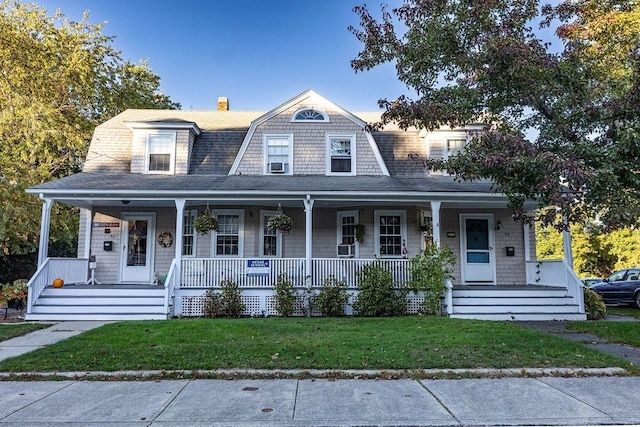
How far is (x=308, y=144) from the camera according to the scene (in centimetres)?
1356

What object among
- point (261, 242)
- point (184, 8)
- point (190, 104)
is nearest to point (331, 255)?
point (261, 242)

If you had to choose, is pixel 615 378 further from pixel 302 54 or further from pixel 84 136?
pixel 84 136

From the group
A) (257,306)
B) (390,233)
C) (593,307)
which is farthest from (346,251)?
(593,307)

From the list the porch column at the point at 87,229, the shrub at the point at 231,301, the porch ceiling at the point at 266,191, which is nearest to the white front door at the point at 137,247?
the porch ceiling at the point at 266,191

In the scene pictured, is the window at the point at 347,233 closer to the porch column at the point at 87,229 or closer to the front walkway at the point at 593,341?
the front walkway at the point at 593,341

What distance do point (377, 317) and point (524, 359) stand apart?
4724 millimetres

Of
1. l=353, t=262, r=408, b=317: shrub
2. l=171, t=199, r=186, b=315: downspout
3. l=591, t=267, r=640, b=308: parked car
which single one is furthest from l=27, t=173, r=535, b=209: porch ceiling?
l=591, t=267, r=640, b=308: parked car

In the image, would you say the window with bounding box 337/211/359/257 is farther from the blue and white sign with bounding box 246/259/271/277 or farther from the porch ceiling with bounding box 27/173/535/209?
the blue and white sign with bounding box 246/259/271/277

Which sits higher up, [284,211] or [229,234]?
[284,211]

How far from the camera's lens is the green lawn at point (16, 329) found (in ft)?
27.4

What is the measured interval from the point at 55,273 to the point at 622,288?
59.7ft

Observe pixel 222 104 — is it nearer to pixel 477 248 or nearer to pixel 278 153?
pixel 278 153

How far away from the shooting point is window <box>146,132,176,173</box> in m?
13.6

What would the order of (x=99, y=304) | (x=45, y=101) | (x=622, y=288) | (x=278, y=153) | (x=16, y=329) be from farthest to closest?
1. (x=45, y=101)
2. (x=622, y=288)
3. (x=278, y=153)
4. (x=99, y=304)
5. (x=16, y=329)
